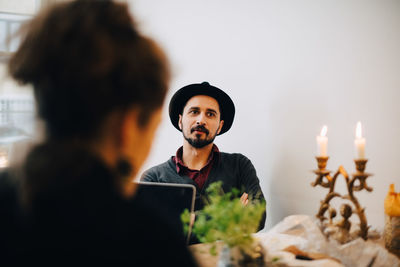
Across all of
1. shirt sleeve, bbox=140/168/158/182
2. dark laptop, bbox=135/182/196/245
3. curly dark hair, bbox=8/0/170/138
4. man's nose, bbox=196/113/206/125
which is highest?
curly dark hair, bbox=8/0/170/138

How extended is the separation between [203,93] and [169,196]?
0.96 metres

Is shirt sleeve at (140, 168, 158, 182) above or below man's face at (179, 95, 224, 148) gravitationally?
below

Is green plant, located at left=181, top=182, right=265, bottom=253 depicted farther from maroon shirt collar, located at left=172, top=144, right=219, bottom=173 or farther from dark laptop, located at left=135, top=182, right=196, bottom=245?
maroon shirt collar, located at left=172, top=144, right=219, bottom=173

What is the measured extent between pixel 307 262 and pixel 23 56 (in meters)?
0.85

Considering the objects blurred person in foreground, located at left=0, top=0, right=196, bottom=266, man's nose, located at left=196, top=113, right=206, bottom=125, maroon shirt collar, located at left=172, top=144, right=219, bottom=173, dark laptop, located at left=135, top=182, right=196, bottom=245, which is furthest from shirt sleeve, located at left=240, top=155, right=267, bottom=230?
blurred person in foreground, located at left=0, top=0, right=196, bottom=266

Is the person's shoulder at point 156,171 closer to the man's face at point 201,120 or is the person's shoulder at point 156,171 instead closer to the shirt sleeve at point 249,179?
the man's face at point 201,120

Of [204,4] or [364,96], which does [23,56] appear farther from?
[204,4]

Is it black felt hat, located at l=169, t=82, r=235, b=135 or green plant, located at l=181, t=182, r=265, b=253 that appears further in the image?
black felt hat, located at l=169, t=82, r=235, b=135

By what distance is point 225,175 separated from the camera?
1.97 m

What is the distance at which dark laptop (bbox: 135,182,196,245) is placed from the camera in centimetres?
116

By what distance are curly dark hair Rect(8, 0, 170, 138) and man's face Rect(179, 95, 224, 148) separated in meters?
1.41

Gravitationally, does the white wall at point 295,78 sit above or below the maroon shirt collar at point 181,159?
above

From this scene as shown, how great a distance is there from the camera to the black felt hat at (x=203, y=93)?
2023 millimetres

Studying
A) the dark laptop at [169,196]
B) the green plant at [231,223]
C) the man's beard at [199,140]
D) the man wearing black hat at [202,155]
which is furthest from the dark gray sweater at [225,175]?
the green plant at [231,223]
